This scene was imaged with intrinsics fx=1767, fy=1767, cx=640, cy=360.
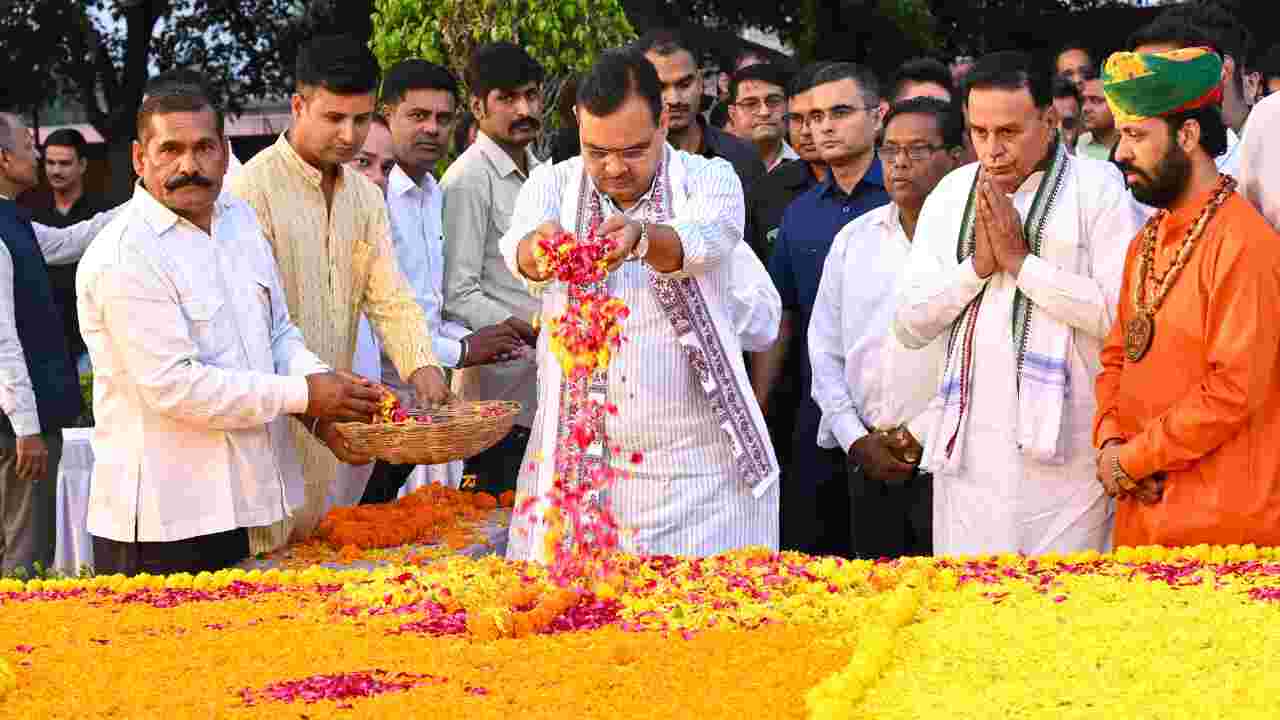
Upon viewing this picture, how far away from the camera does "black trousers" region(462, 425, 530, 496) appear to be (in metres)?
8.31

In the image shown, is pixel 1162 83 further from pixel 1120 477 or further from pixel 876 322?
pixel 876 322

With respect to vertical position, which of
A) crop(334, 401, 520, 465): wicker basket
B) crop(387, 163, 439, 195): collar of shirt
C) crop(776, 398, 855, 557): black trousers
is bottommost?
crop(776, 398, 855, 557): black trousers

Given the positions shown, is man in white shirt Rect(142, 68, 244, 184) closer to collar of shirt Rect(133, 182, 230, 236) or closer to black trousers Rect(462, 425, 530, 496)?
collar of shirt Rect(133, 182, 230, 236)

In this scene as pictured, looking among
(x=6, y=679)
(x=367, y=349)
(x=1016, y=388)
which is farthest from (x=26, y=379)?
(x=1016, y=388)

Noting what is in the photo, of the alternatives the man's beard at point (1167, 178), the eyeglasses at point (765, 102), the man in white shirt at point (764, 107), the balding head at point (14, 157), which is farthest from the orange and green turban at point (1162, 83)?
the balding head at point (14, 157)

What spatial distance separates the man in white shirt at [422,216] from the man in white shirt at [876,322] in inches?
54.4

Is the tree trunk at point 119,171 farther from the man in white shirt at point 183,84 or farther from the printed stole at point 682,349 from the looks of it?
the printed stole at point 682,349

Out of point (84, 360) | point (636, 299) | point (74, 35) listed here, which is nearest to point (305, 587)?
point (636, 299)

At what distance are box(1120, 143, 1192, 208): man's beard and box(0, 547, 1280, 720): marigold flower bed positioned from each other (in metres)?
1.07

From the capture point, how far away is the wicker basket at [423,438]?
5.73 meters

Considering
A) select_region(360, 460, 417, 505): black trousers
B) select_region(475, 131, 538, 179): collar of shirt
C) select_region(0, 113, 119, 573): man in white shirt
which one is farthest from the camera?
select_region(0, 113, 119, 573): man in white shirt

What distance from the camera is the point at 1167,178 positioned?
523cm

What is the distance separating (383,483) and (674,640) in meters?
3.55

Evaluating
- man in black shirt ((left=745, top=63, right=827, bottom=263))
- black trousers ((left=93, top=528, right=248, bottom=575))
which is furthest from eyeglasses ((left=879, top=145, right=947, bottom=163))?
black trousers ((left=93, top=528, right=248, bottom=575))
